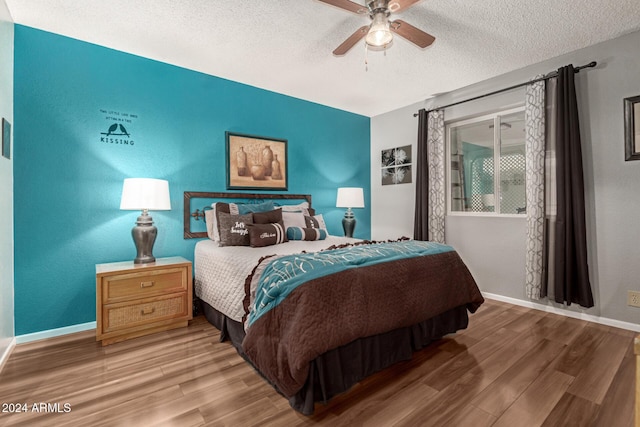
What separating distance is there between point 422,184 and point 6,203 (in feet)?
13.5

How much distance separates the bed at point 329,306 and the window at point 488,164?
1571 mm

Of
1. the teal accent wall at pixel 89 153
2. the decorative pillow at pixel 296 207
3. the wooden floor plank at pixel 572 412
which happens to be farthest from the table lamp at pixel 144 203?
the wooden floor plank at pixel 572 412

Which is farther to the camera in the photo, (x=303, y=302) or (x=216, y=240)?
(x=216, y=240)

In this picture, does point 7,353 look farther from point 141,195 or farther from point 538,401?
point 538,401

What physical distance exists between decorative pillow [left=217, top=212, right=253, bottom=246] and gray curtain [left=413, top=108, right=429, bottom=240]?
7.70ft

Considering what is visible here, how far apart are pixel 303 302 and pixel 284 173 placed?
2.56m

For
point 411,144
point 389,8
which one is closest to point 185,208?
point 389,8

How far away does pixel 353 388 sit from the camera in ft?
5.75

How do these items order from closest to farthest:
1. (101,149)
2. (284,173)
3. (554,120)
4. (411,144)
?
(101,149) → (554,120) → (284,173) → (411,144)

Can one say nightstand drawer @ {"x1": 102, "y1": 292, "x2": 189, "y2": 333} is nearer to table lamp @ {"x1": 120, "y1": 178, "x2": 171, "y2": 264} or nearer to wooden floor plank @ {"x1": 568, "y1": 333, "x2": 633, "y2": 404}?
table lamp @ {"x1": 120, "y1": 178, "x2": 171, "y2": 264}

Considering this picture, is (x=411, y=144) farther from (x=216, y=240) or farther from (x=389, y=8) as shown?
(x=216, y=240)

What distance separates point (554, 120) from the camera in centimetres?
285

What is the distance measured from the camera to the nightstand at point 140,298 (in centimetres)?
227

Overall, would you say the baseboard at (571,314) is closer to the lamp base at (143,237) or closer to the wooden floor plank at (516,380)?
the wooden floor plank at (516,380)
